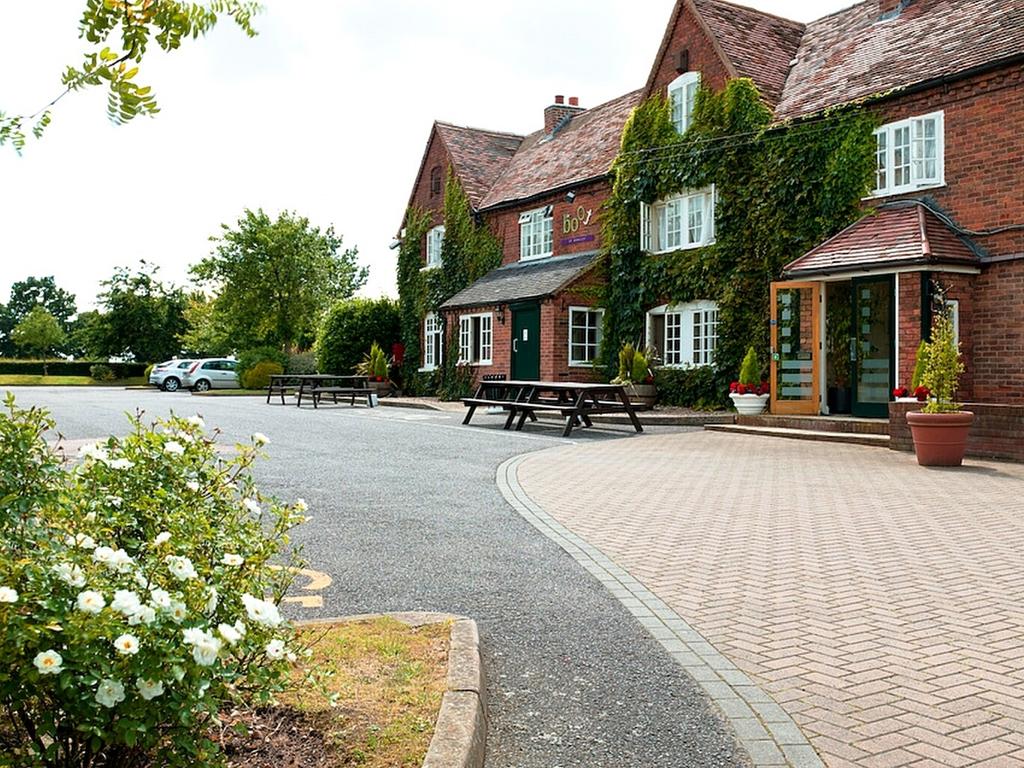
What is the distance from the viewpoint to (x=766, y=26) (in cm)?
2366

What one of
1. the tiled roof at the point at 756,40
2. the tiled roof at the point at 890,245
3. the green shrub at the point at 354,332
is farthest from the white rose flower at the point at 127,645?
the green shrub at the point at 354,332

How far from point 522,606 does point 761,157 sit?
54.5 feet

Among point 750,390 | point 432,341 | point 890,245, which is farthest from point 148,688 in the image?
point 432,341

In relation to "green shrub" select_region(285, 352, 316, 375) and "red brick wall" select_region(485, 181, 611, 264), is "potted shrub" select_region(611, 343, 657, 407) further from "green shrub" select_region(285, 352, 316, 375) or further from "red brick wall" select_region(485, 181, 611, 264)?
"green shrub" select_region(285, 352, 316, 375)

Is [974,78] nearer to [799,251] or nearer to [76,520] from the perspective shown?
[799,251]

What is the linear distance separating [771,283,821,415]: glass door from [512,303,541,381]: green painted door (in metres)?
8.08

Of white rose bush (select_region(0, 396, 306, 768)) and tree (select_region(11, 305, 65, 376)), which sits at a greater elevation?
tree (select_region(11, 305, 65, 376))

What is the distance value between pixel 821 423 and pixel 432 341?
18342mm

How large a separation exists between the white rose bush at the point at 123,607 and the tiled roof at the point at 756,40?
65.4ft

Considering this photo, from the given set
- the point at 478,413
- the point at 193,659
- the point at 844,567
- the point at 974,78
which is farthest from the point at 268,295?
the point at 193,659

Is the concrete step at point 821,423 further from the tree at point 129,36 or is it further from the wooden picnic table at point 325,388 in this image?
the tree at point 129,36

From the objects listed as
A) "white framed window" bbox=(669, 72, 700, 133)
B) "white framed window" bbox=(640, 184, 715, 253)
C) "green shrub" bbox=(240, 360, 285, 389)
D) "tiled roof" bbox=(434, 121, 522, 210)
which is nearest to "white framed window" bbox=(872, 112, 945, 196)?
"white framed window" bbox=(640, 184, 715, 253)

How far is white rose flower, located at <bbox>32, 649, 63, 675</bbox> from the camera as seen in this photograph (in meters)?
2.16

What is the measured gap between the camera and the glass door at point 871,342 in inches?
698
